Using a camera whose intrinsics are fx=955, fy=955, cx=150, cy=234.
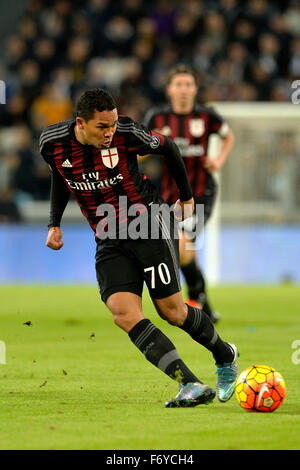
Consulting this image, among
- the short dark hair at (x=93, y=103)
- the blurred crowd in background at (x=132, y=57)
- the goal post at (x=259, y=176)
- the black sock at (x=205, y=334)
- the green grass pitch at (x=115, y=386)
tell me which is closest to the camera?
the green grass pitch at (x=115, y=386)

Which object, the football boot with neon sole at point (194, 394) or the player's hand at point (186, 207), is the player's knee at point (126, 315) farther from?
the player's hand at point (186, 207)

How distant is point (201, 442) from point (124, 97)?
39.8 ft

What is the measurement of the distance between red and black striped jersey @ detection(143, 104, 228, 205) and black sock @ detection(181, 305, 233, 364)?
154 inches

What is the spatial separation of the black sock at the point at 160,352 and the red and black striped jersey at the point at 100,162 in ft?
2.12

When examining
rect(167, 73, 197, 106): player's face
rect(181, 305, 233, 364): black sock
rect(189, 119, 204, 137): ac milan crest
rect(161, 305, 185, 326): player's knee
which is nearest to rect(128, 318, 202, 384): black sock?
rect(161, 305, 185, 326): player's knee

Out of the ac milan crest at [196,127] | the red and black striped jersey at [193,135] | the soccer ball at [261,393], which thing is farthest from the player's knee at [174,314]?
Result: the ac milan crest at [196,127]

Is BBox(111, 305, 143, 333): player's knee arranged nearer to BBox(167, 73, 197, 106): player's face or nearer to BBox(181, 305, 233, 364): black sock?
BBox(181, 305, 233, 364): black sock

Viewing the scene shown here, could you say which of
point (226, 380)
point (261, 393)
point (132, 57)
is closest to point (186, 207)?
point (226, 380)

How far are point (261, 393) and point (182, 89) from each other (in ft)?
14.7

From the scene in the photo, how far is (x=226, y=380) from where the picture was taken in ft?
18.2

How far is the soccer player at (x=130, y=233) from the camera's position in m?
5.20

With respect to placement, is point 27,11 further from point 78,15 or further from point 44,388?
point 44,388

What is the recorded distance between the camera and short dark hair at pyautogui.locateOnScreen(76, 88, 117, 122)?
16.6 feet

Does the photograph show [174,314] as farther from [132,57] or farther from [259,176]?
[132,57]
